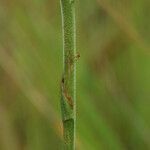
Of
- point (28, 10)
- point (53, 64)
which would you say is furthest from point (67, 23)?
point (28, 10)

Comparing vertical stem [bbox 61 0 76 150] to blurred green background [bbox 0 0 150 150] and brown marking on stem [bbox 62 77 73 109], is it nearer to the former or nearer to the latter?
brown marking on stem [bbox 62 77 73 109]

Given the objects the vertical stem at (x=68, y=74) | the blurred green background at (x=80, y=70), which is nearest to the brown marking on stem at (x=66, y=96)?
the vertical stem at (x=68, y=74)

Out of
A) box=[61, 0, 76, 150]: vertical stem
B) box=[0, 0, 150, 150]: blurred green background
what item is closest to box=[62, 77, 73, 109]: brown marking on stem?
box=[61, 0, 76, 150]: vertical stem

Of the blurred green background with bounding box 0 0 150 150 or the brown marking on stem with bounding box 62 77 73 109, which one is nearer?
the brown marking on stem with bounding box 62 77 73 109

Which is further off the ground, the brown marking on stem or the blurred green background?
the blurred green background

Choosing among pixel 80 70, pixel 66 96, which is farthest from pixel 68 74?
pixel 80 70

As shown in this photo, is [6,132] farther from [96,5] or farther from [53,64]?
[96,5]

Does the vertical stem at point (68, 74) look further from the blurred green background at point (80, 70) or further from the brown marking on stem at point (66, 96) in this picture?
the blurred green background at point (80, 70)

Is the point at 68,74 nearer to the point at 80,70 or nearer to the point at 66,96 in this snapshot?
the point at 66,96
